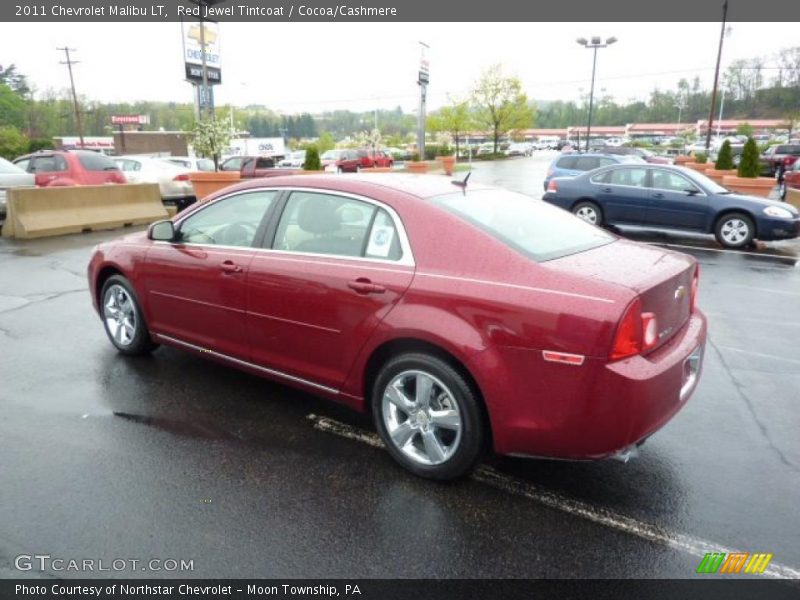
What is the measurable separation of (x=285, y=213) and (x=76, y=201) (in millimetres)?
11085

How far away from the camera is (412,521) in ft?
10.2

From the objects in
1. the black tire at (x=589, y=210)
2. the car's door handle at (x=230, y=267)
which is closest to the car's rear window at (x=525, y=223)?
the car's door handle at (x=230, y=267)

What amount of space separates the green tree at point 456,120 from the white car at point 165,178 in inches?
2082

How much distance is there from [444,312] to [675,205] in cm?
1027

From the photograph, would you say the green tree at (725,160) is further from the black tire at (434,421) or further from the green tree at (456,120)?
the green tree at (456,120)

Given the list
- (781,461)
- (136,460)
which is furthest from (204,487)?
(781,461)

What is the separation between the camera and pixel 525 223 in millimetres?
3797

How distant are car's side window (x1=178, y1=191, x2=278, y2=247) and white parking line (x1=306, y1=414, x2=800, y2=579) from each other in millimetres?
1715

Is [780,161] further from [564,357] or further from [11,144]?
[11,144]

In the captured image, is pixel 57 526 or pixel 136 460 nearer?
pixel 57 526

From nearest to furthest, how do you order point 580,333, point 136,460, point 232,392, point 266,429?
point 580,333 < point 136,460 < point 266,429 < point 232,392

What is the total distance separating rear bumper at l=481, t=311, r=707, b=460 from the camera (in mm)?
2850

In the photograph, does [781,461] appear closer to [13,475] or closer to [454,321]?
[454,321]

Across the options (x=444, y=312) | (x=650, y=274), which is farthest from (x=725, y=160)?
(x=444, y=312)
